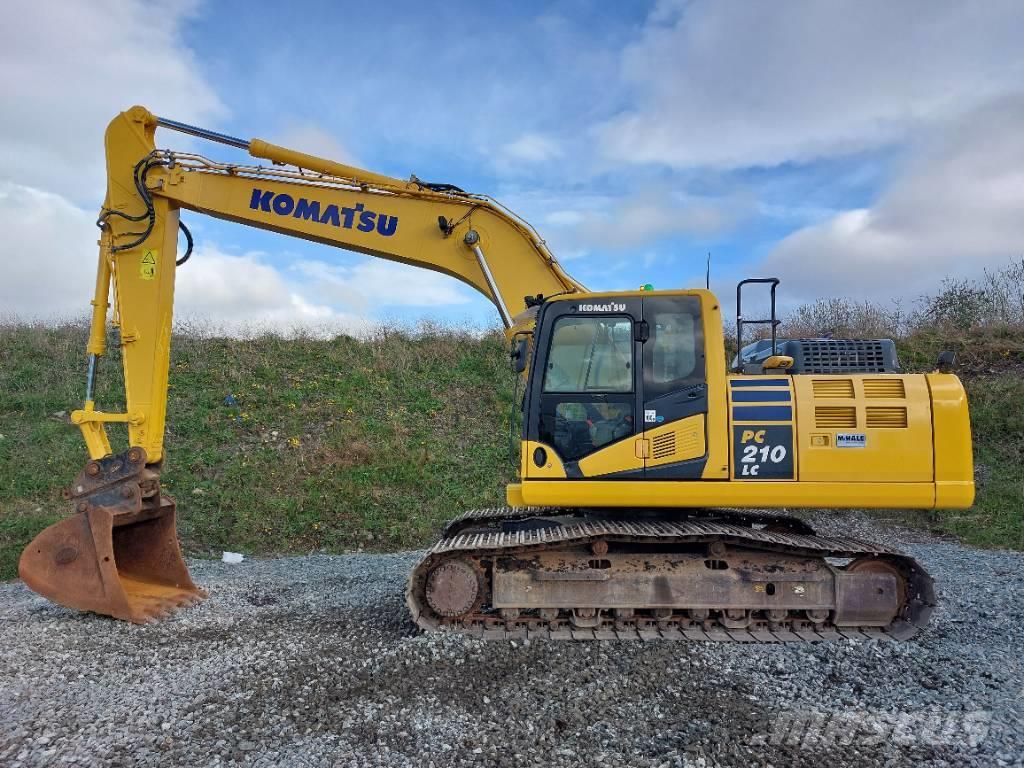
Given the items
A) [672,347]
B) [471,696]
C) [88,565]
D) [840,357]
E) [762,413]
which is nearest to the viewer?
[471,696]

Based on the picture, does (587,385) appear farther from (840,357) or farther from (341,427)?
(341,427)

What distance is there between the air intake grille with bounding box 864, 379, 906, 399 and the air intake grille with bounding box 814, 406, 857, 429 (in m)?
0.22

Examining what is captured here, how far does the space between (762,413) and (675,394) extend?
69 centimetres

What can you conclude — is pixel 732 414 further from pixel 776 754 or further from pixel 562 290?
pixel 776 754

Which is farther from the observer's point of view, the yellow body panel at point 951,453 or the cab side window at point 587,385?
the cab side window at point 587,385

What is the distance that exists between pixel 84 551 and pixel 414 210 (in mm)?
4089

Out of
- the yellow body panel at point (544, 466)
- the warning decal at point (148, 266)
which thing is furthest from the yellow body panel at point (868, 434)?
the warning decal at point (148, 266)

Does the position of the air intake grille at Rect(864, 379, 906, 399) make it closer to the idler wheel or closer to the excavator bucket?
the idler wheel

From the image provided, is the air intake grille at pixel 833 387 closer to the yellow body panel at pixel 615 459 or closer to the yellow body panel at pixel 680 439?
the yellow body panel at pixel 680 439

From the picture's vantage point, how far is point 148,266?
6.38 metres

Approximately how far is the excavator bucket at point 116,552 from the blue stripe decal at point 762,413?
5.05m

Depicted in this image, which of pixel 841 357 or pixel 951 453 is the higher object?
pixel 841 357

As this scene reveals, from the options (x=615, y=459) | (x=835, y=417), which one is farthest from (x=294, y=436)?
(x=835, y=417)

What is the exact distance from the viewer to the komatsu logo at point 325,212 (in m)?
6.53
